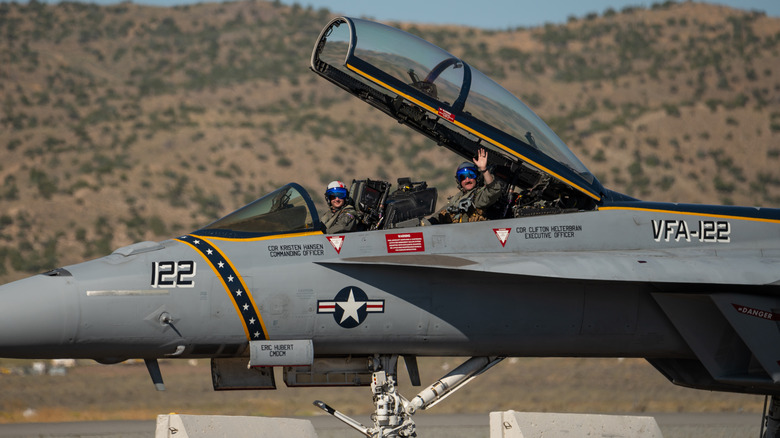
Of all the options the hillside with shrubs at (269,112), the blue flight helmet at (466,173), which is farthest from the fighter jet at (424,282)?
the hillside with shrubs at (269,112)

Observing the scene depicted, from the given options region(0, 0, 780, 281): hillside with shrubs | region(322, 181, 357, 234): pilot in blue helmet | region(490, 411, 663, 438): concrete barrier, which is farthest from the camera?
region(0, 0, 780, 281): hillside with shrubs

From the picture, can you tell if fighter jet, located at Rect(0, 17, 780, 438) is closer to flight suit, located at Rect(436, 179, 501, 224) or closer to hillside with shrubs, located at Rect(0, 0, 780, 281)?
flight suit, located at Rect(436, 179, 501, 224)

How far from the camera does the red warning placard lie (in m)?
9.09

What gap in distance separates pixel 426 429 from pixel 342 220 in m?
7.17

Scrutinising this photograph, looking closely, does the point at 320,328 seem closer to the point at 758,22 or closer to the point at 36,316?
the point at 36,316

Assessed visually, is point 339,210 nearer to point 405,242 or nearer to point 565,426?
point 405,242

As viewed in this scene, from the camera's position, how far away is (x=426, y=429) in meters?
15.6

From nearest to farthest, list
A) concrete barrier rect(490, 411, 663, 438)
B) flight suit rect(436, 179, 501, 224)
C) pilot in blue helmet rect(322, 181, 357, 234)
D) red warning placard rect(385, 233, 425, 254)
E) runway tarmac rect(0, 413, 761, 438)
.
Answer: red warning placard rect(385, 233, 425, 254), pilot in blue helmet rect(322, 181, 357, 234), flight suit rect(436, 179, 501, 224), concrete barrier rect(490, 411, 663, 438), runway tarmac rect(0, 413, 761, 438)

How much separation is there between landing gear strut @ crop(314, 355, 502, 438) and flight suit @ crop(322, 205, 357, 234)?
1355 millimetres

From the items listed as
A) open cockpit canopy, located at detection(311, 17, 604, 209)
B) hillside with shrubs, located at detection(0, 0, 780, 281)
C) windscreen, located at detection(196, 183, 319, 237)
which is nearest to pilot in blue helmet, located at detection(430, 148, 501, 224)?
open cockpit canopy, located at detection(311, 17, 604, 209)

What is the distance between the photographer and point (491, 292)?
9297 mm

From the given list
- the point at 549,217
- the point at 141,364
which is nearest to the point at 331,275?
the point at 549,217

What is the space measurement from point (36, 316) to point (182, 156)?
39.8 meters

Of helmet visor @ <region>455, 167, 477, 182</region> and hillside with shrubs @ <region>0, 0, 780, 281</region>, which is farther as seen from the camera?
hillside with shrubs @ <region>0, 0, 780, 281</region>
